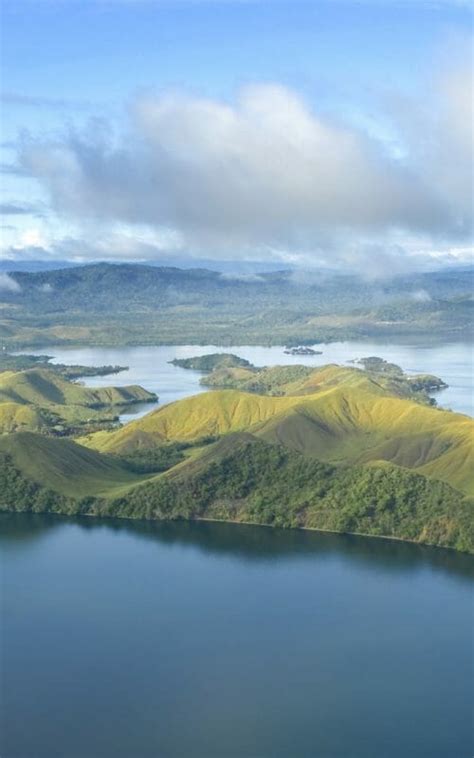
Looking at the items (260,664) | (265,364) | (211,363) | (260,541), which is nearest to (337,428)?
(260,541)

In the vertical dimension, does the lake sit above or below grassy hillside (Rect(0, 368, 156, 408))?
above

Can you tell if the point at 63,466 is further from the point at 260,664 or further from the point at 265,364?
the point at 265,364

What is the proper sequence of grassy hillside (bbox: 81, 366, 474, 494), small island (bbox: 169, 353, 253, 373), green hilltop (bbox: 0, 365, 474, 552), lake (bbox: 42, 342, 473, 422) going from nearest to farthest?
1. green hilltop (bbox: 0, 365, 474, 552)
2. grassy hillside (bbox: 81, 366, 474, 494)
3. lake (bbox: 42, 342, 473, 422)
4. small island (bbox: 169, 353, 253, 373)

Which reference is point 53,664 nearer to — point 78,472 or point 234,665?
point 234,665

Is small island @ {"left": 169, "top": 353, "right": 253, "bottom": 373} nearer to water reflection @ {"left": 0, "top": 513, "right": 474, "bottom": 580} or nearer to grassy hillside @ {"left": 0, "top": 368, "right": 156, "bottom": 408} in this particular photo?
grassy hillside @ {"left": 0, "top": 368, "right": 156, "bottom": 408}

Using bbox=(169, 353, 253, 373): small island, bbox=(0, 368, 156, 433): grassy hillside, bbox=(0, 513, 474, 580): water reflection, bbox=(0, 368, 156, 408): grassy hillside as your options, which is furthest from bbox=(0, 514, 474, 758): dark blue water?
bbox=(169, 353, 253, 373): small island

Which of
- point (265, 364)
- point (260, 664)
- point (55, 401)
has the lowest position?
point (260, 664)

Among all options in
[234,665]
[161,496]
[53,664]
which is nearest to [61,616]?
[53,664]
